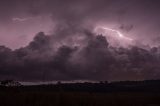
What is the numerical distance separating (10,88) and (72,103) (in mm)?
39035

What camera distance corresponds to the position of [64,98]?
5803 centimetres

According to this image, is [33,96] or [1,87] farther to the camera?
[1,87]

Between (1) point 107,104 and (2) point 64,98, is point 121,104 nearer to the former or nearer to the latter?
(1) point 107,104

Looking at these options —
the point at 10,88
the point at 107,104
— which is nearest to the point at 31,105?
the point at 107,104

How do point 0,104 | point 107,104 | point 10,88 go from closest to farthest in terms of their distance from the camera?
point 0,104 < point 107,104 < point 10,88

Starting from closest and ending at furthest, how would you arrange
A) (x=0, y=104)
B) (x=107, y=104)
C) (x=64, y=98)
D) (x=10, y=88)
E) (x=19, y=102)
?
(x=0, y=104) → (x=19, y=102) → (x=64, y=98) → (x=107, y=104) → (x=10, y=88)

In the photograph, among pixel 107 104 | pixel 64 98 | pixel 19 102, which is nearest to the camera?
pixel 19 102

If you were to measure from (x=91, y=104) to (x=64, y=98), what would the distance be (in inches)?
213

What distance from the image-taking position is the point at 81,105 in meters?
56.5

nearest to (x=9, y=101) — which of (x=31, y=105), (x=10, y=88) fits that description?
(x=31, y=105)

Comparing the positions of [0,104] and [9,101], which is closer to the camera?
[0,104]

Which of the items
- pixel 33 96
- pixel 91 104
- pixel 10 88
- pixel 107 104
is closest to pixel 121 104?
pixel 107 104

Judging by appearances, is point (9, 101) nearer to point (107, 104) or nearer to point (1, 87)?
point (107, 104)

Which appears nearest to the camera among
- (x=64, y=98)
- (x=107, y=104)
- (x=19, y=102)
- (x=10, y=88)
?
(x=19, y=102)
